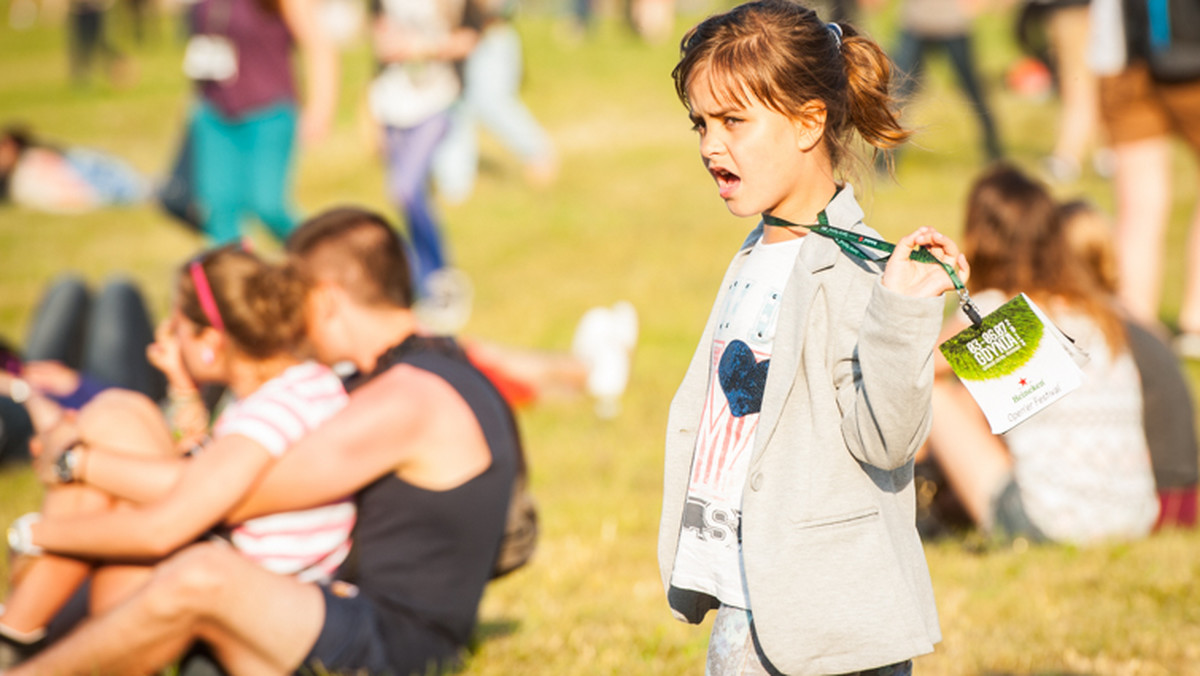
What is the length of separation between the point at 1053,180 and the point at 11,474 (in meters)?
9.31

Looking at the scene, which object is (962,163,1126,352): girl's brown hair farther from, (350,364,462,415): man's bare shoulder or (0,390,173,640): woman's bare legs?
(0,390,173,640): woman's bare legs

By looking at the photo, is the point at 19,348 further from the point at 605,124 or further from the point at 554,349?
the point at 605,124

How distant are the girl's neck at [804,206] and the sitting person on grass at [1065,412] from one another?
7.44 feet

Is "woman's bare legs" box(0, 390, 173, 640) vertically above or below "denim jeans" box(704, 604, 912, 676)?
below

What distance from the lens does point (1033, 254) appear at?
4.21m

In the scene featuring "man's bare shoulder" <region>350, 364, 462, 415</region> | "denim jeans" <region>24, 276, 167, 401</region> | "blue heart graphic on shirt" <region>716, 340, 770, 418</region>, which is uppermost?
"blue heart graphic on shirt" <region>716, 340, 770, 418</region>

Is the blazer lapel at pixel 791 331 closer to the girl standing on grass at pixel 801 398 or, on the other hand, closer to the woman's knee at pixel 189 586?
the girl standing on grass at pixel 801 398

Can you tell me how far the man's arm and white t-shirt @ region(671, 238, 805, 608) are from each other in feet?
4.08

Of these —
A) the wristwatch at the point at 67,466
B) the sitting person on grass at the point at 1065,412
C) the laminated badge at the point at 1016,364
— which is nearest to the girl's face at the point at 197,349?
the wristwatch at the point at 67,466

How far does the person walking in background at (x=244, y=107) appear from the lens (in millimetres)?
6645

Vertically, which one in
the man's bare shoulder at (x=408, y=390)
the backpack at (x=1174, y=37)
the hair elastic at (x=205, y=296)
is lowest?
the man's bare shoulder at (x=408, y=390)

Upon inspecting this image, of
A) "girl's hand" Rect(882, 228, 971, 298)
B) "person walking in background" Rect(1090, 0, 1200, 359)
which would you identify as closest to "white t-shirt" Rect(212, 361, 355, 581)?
"girl's hand" Rect(882, 228, 971, 298)

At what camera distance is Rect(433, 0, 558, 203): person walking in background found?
12164 millimetres

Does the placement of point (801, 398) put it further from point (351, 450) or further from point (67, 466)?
point (67, 466)
